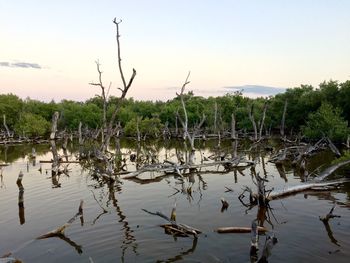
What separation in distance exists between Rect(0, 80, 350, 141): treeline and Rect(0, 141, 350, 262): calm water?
18.7m

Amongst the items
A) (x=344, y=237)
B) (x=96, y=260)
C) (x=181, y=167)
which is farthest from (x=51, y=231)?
(x=181, y=167)

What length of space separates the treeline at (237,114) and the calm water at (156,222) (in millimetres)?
18725

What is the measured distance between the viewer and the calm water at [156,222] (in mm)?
14086

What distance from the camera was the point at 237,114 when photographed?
3273 inches

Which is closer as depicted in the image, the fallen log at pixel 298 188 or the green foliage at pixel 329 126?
the fallen log at pixel 298 188

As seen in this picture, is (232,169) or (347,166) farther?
(232,169)

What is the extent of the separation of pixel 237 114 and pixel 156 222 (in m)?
67.4

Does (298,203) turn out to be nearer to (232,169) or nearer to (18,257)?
(232,169)

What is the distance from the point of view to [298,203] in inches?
830

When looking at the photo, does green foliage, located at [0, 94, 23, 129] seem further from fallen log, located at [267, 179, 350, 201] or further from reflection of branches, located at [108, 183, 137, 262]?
fallen log, located at [267, 179, 350, 201]

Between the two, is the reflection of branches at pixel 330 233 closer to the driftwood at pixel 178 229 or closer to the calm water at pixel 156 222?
the calm water at pixel 156 222

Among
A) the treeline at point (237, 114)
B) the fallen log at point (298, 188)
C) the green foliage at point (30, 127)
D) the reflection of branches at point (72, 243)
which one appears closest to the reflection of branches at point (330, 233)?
the fallen log at point (298, 188)

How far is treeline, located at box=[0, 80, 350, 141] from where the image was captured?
49844 millimetres

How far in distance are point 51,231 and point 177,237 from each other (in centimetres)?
557
